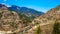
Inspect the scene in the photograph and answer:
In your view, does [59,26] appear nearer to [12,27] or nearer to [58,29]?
[58,29]

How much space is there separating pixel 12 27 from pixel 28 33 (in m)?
83.3

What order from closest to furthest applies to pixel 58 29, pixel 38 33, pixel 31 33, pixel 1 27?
1. pixel 58 29
2. pixel 38 33
3. pixel 31 33
4. pixel 1 27

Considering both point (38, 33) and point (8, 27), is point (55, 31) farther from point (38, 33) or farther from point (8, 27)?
point (8, 27)

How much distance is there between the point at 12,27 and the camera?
192 meters

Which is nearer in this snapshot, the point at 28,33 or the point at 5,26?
the point at 28,33

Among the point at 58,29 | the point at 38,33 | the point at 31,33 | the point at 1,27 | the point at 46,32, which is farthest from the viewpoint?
the point at 1,27

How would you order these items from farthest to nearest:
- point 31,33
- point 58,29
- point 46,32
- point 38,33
Result: 1. point 31,33
2. point 46,32
3. point 38,33
4. point 58,29

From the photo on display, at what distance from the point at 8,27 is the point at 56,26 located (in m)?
120

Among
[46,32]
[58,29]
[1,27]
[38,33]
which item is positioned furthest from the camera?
[1,27]

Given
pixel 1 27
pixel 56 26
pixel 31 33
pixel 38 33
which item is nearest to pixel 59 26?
pixel 56 26

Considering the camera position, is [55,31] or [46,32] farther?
[46,32]

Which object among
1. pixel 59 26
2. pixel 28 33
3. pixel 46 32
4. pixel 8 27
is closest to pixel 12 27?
pixel 8 27

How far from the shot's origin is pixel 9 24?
651 ft

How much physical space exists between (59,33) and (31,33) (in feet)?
113
